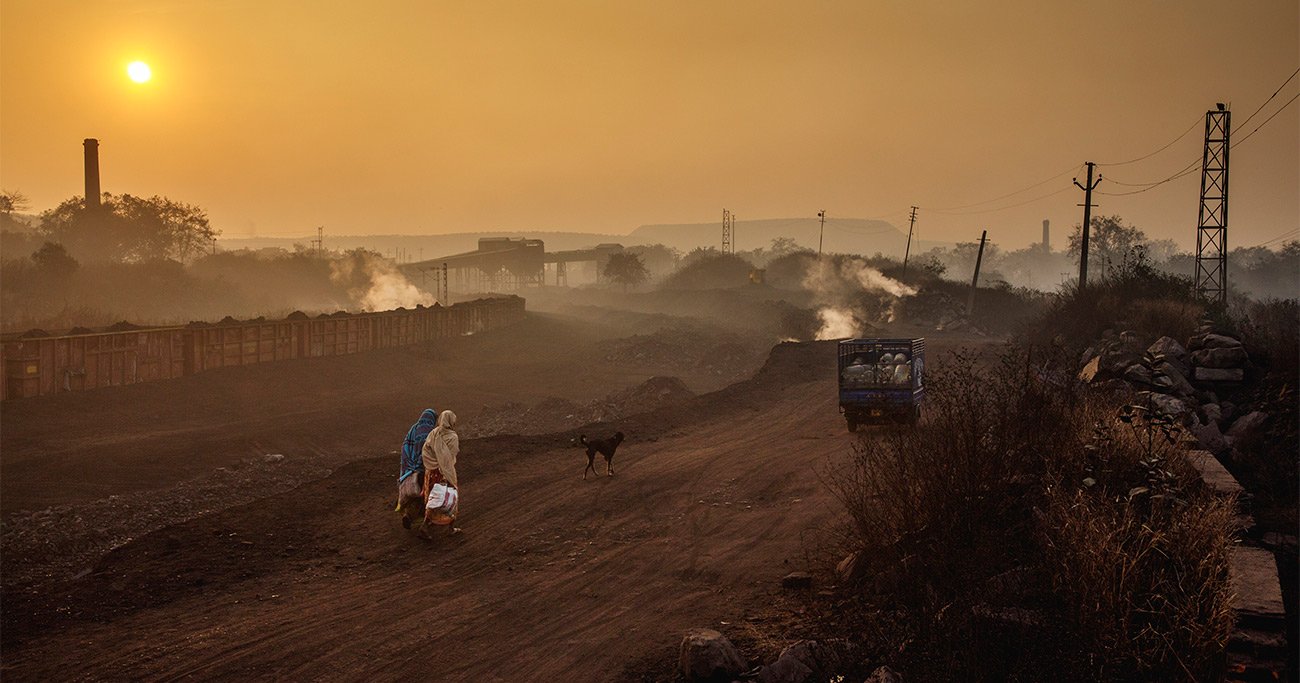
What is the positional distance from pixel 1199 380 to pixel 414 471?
46.5 ft

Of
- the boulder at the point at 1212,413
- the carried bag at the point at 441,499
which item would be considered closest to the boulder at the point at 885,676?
the carried bag at the point at 441,499

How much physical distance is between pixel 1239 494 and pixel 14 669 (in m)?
13.2

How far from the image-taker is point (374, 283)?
298ft

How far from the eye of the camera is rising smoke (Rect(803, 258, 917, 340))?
59.2 meters

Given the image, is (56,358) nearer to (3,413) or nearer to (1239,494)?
(3,413)

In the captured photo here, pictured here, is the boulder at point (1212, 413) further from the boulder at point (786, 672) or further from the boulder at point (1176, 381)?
the boulder at point (786, 672)

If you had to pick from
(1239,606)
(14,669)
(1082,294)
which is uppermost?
(1082,294)

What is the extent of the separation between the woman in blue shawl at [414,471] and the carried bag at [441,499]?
0.25m

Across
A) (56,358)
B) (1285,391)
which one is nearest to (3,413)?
(56,358)

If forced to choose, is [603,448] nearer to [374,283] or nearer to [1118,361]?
[1118,361]

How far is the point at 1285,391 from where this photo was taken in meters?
13.3

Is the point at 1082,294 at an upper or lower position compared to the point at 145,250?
lower

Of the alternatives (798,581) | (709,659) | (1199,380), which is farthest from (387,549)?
(1199,380)

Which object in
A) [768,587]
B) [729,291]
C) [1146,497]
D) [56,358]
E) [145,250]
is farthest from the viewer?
[729,291]
